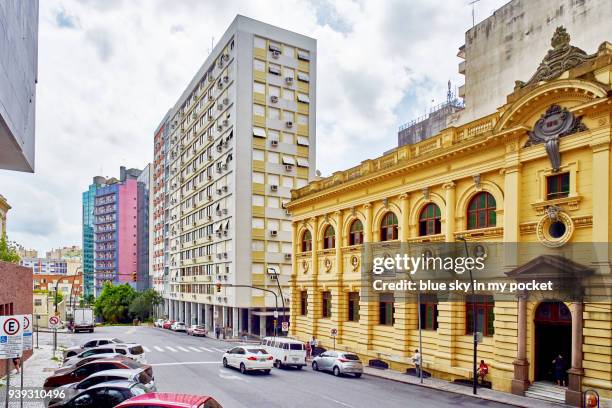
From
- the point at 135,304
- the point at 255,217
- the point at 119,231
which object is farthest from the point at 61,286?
the point at 255,217

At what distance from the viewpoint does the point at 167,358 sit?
118 ft

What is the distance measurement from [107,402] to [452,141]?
2232 centimetres

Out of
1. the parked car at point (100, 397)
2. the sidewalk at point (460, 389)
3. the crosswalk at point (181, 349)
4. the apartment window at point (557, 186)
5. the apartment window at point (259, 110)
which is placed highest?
the apartment window at point (259, 110)

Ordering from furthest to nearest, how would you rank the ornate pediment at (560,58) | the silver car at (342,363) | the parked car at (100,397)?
the silver car at (342,363), the ornate pediment at (560,58), the parked car at (100,397)

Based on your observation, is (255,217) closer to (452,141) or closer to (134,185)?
(452,141)

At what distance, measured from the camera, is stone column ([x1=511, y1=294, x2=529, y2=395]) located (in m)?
23.9

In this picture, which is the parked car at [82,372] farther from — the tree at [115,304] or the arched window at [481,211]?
the tree at [115,304]

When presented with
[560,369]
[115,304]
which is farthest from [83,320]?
[560,369]

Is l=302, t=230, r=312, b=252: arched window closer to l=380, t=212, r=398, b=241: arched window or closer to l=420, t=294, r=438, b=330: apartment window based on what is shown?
l=380, t=212, r=398, b=241: arched window

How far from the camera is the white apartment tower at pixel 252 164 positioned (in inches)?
2382

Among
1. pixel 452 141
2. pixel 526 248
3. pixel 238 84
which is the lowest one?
pixel 526 248

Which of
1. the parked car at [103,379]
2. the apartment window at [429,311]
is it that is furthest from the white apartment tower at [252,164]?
the parked car at [103,379]

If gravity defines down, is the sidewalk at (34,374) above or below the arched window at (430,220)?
below

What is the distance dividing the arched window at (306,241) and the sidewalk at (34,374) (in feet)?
67.6
